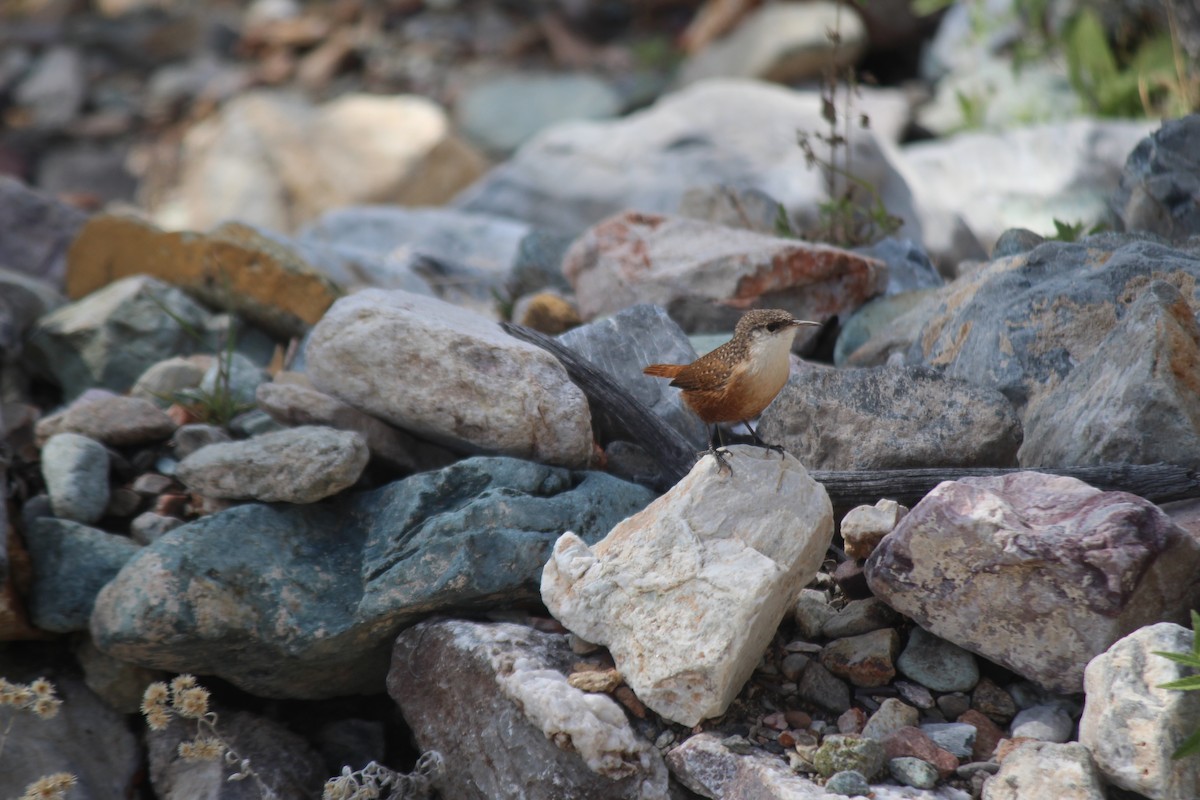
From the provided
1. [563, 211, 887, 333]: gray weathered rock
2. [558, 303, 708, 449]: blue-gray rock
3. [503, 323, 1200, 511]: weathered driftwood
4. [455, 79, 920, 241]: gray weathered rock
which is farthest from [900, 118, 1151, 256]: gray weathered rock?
[503, 323, 1200, 511]: weathered driftwood

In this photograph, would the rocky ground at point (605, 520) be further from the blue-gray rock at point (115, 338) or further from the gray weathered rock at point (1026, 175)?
the gray weathered rock at point (1026, 175)

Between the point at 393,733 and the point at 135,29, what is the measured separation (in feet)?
39.5

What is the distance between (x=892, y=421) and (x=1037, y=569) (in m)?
0.88

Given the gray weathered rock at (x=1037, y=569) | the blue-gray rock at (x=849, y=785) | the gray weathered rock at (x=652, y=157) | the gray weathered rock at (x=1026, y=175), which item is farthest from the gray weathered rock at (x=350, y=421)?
the gray weathered rock at (x=652, y=157)

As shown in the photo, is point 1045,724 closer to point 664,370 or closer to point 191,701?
point 664,370

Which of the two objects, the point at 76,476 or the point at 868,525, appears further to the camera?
the point at 76,476

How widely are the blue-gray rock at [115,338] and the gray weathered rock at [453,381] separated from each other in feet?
4.73

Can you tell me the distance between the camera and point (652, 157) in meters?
7.86

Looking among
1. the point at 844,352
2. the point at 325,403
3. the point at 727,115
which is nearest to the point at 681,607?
the point at 325,403

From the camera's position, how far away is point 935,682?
2.91 m

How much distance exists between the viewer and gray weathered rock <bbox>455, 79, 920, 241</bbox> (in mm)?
7410

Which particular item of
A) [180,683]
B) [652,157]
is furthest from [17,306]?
[652,157]

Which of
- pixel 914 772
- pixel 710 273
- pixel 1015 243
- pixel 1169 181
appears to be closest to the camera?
pixel 914 772

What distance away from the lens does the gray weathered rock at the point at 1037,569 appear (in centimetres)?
262
